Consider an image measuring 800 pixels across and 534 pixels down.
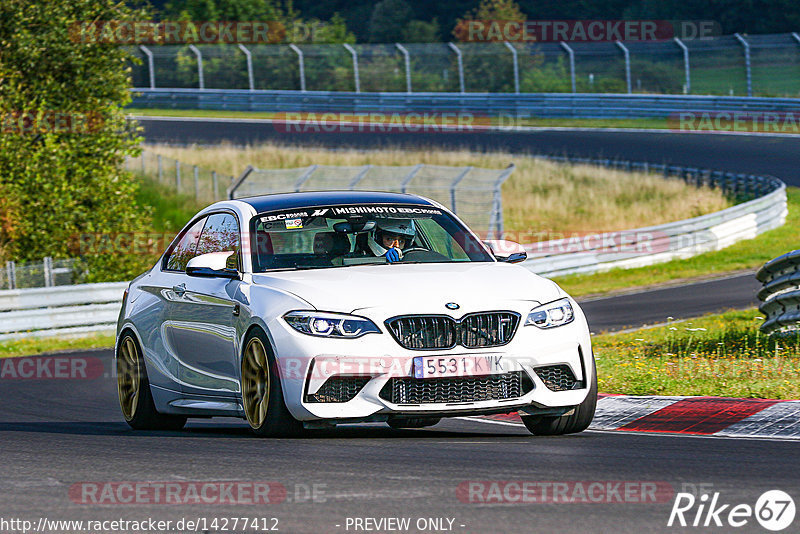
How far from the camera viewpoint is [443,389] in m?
7.47

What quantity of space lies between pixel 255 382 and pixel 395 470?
1566mm

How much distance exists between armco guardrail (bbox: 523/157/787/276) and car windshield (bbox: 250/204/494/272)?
16.1 metres

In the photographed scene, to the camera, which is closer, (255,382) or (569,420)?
(255,382)

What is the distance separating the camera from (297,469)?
6.66 meters

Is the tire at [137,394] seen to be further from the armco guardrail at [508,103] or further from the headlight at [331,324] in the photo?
the armco guardrail at [508,103]

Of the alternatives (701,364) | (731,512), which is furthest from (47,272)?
(731,512)

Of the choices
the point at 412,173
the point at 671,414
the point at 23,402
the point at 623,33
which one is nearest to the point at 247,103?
the point at 412,173

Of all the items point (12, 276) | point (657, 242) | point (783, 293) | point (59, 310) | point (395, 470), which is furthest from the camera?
point (657, 242)

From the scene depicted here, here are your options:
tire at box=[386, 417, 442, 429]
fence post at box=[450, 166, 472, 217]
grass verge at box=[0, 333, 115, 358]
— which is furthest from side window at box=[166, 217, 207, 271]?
fence post at box=[450, 166, 472, 217]

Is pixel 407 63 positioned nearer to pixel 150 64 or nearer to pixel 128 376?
pixel 150 64

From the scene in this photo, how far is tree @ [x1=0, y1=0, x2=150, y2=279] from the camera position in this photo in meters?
26.7

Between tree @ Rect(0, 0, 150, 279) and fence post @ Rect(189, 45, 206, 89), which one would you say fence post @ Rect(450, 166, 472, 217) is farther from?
fence post @ Rect(189, 45, 206, 89)

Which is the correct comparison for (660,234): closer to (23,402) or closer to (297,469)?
(23,402)

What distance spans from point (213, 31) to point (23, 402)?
56.5 m
